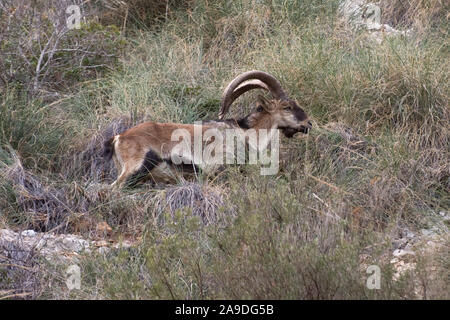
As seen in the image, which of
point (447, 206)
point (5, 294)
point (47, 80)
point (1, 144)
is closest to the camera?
point (5, 294)

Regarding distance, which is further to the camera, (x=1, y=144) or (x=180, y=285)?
(x=1, y=144)

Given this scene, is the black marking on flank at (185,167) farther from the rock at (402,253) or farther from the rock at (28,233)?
the rock at (402,253)

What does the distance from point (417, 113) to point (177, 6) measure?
523 cm

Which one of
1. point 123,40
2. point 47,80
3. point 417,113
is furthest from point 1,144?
point 417,113

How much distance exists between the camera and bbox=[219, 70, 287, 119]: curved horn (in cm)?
858

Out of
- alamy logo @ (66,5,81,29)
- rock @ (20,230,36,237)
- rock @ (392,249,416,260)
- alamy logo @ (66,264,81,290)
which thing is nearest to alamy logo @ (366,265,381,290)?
rock @ (392,249,416,260)

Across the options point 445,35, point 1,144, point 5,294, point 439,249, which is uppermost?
point 445,35

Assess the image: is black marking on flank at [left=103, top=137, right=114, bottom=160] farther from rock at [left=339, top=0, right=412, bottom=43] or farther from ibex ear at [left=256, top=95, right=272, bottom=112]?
rock at [left=339, top=0, right=412, bottom=43]

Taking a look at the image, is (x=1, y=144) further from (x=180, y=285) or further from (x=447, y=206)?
(x=447, y=206)

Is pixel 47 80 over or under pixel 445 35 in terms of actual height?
under

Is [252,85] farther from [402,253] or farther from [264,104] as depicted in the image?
[402,253]

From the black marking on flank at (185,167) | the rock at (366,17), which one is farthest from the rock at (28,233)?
the rock at (366,17)

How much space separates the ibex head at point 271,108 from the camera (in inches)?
340

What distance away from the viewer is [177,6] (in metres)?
12.3
